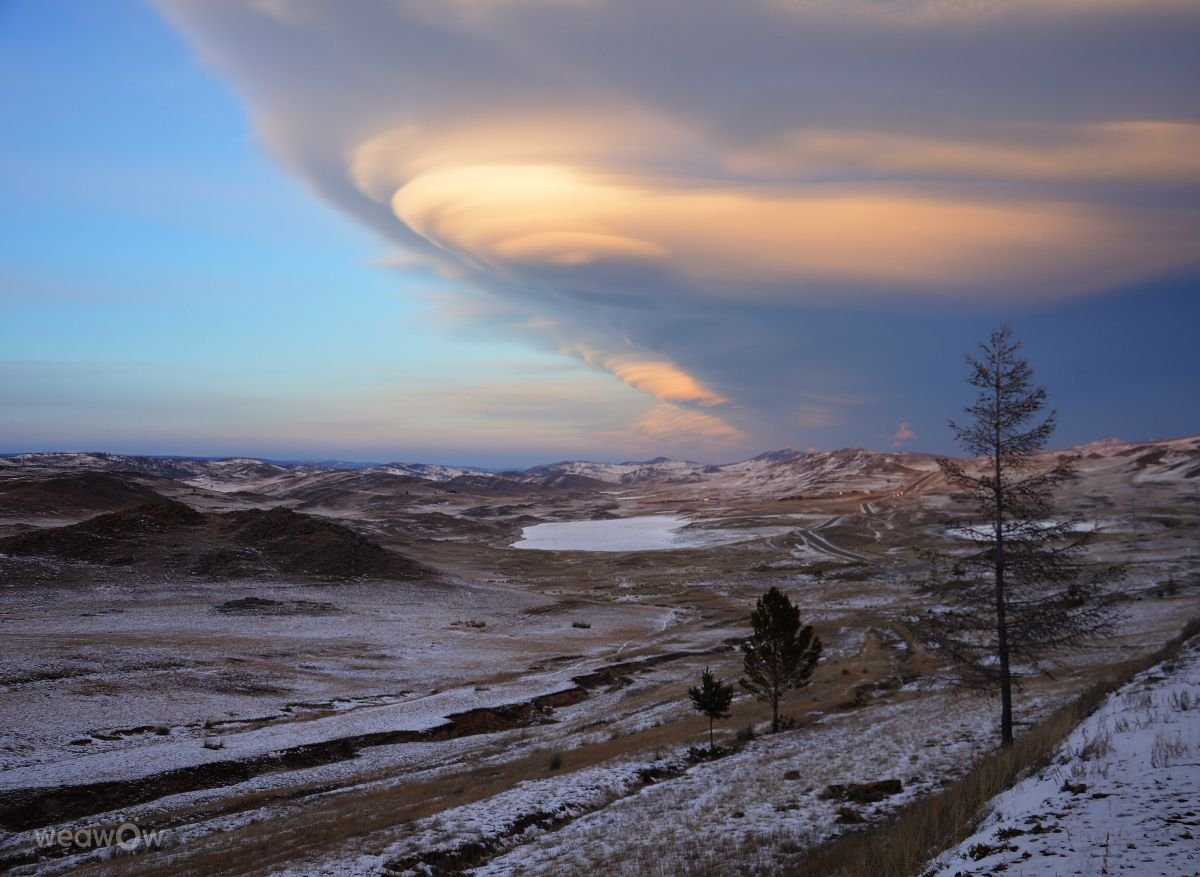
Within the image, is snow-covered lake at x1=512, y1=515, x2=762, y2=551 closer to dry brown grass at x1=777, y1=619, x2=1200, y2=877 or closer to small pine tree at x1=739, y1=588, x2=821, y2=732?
small pine tree at x1=739, y1=588, x2=821, y2=732

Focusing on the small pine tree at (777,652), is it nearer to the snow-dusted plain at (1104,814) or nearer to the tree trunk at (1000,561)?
the tree trunk at (1000,561)

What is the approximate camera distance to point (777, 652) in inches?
1131

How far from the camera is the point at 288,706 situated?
35.8m

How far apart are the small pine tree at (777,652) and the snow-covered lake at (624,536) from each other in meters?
94.5

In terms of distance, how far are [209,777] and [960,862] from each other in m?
26.3

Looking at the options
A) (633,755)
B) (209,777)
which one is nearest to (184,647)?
(209,777)

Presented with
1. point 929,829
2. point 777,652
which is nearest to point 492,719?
point 777,652

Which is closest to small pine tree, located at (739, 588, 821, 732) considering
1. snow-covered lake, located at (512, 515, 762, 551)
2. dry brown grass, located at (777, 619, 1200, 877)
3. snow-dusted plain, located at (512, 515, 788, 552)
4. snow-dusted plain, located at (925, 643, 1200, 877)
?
dry brown grass, located at (777, 619, 1200, 877)

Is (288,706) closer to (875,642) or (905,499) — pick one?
(875,642)

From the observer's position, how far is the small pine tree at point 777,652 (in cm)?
2866

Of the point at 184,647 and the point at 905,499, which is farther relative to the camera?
the point at 905,499

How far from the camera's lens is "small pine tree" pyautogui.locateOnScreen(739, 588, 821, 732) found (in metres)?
28.7

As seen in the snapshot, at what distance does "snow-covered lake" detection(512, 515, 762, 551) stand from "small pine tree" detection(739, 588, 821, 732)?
310 feet

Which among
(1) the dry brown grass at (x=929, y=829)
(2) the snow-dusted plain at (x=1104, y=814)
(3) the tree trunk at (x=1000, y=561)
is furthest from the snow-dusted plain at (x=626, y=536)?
(2) the snow-dusted plain at (x=1104, y=814)
